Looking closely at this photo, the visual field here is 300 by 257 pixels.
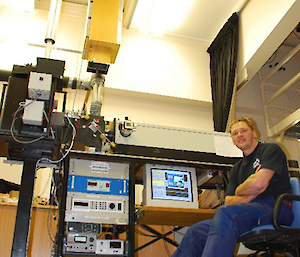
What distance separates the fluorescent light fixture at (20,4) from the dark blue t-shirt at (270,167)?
11.9 ft

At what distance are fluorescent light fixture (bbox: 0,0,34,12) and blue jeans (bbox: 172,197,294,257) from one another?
12.4 feet

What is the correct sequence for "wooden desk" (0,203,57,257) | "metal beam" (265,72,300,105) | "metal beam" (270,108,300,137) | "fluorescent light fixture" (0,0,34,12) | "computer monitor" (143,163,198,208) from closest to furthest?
1. "computer monitor" (143,163,198,208)
2. "wooden desk" (0,203,57,257)
3. "metal beam" (270,108,300,137)
4. "metal beam" (265,72,300,105)
5. "fluorescent light fixture" (0,0,34,12)

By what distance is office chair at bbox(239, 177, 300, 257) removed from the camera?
5.67 feet

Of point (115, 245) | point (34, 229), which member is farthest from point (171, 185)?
point (34, 229)

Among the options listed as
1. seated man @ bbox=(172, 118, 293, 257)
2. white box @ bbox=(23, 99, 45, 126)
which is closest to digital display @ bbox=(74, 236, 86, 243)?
seated man @ bbox=(172, 118, 293, 257)

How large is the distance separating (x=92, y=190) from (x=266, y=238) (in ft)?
3.51

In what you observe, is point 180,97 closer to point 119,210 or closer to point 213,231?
point 119,210

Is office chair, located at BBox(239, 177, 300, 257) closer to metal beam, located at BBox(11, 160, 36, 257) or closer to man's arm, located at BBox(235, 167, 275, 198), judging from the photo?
man's arm, located at BBox(235, 167, 275, 198)

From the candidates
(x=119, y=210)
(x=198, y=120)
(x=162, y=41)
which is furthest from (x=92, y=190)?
(x=162, y=41)

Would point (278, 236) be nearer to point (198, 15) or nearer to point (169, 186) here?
point (169, 186)

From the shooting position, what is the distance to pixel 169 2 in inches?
179

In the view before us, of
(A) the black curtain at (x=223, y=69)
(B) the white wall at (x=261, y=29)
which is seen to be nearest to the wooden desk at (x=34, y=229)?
(A) the black curtain at (x=223, y=69)

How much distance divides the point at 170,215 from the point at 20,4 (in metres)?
3.58

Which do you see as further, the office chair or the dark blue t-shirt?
the dark blue t-shirt
